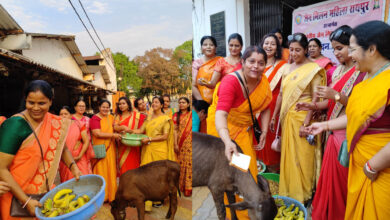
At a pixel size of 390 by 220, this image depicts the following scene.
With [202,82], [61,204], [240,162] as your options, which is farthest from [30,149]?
[202,82]

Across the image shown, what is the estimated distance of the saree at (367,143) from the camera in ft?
4.19

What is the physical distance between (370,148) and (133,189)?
1452 millimetres

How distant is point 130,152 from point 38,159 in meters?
0.61

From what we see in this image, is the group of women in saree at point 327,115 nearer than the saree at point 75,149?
Yes

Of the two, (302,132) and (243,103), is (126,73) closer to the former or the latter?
(243,103)

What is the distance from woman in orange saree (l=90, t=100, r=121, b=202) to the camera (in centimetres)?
177

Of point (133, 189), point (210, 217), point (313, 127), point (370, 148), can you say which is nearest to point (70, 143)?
point (133, 189)

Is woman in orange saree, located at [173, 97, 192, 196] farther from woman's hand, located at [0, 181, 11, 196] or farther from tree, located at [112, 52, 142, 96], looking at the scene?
woman's hand, located at [0, 181, 11, 196]

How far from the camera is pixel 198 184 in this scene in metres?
1.64

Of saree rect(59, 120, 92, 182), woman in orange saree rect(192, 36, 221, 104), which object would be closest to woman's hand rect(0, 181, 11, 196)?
saree rect(59, 120, 92, 182)

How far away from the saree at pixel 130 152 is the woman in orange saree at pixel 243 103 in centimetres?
52

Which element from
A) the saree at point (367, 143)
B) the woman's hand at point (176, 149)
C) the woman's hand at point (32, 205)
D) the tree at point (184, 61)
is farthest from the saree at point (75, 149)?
the saree at point (367, 143)

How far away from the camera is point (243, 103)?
158cm

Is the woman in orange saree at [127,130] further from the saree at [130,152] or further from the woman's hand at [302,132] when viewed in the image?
the woman's hand at [302,132]
